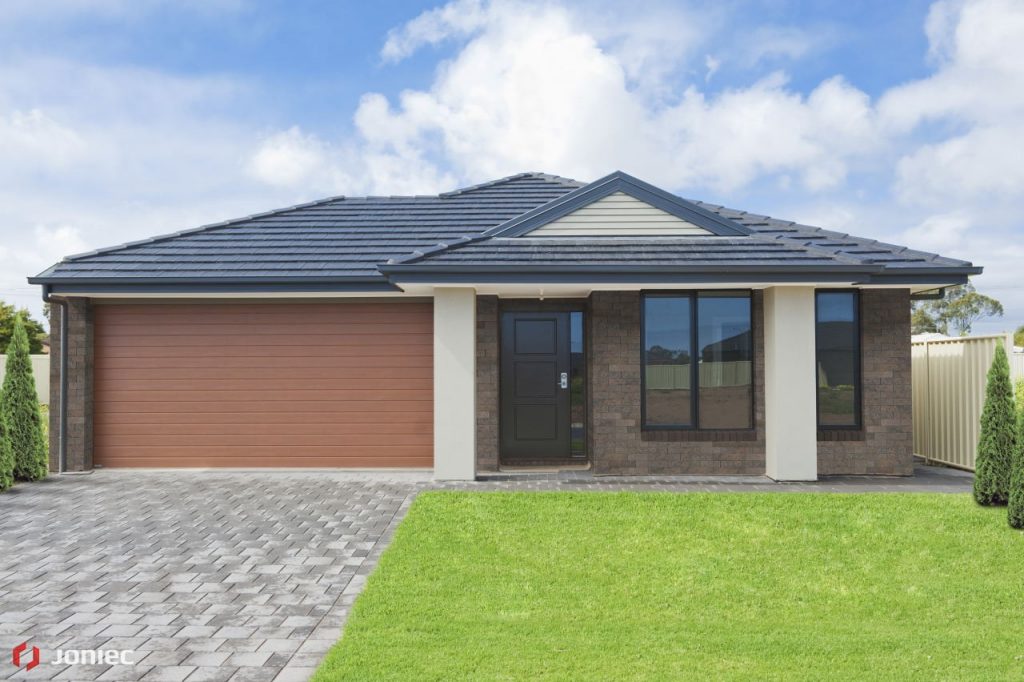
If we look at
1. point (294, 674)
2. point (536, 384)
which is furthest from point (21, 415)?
point (294, 674)

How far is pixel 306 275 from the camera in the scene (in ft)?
34.2

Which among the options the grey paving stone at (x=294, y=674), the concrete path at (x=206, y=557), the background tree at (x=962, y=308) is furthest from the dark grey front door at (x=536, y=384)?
the background tree at (x=962, y=308)

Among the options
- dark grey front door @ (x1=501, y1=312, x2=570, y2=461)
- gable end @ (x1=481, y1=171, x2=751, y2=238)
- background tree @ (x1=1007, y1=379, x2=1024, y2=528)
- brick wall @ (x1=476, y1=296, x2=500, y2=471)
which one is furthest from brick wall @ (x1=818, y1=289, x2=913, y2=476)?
brick wall @ (x1=476, y1=296, x2=500, y2=471)

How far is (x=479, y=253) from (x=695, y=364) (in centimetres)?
356

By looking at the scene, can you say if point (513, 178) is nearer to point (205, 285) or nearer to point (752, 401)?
point (205, 285)

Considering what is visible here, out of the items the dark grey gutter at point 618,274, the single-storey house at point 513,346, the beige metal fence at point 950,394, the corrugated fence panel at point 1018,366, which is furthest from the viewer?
the corrugated fence panel at point 1018,366

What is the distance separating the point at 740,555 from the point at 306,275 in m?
7.41

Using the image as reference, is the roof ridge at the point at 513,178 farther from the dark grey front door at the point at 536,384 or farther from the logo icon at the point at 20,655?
the logo icon at the point at 20,655

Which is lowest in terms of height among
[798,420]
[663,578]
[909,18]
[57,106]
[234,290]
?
[663,578]

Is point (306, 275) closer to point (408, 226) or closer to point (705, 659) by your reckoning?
point (408, 226)

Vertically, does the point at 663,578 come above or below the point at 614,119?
below

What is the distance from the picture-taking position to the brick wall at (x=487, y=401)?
10.4 meters

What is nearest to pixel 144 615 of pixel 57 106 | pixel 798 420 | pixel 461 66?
pixel 798 420

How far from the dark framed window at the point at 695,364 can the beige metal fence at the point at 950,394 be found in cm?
345
